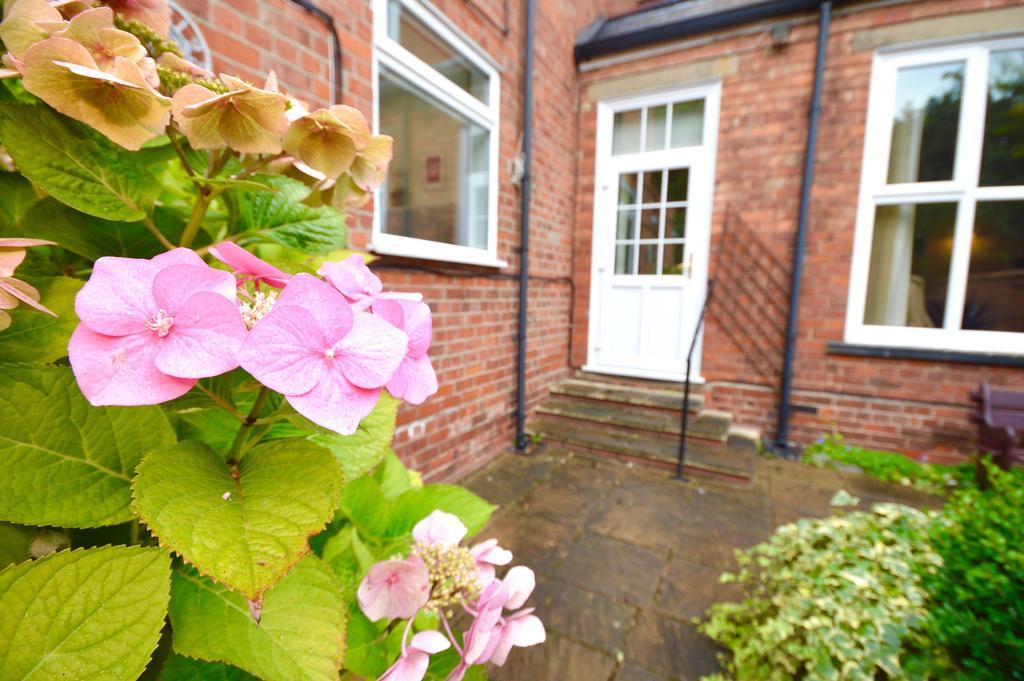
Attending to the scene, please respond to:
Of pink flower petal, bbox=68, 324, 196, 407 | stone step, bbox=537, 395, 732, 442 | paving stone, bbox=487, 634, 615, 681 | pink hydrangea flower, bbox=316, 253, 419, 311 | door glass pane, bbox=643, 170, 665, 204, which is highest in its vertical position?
door glass pane, bbox=643, 170, 665, 204

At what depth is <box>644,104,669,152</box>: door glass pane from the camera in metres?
3.96

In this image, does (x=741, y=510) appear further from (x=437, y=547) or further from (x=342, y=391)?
(x=342, y=391)

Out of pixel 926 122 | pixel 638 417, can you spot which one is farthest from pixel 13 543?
pixel 926 122

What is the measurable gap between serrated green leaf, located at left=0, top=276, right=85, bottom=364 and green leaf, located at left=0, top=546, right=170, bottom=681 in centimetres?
20

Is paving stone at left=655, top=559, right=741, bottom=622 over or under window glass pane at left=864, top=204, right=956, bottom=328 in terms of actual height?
under

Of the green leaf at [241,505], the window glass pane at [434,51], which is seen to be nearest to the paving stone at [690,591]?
the green leaf at [241,505]

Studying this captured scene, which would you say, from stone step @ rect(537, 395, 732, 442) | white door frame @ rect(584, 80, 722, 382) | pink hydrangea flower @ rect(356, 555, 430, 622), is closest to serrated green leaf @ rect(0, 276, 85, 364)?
pink hydrangea flower @ rect(356, 555, 430, 622)

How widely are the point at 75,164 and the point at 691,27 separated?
14.6 feet

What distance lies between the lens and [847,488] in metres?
2.99

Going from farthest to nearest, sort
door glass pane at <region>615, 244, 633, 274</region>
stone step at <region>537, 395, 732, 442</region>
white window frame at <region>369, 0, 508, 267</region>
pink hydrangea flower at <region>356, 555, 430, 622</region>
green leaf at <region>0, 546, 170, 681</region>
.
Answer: door glass pane at <region>615, 244, 633, 274</region> → stone step at <region>537, 395, 732, 442</region> → white window frame at <region>369, 0, 508, 267</region> → pink hydrangea flower at <region>356, 555, 430, 622</region> → green leaf at <region>0, 546, 170, 681</region>

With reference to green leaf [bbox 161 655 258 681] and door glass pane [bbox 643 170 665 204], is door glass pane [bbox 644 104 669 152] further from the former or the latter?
green leaf [bbox 161 655 258 681]

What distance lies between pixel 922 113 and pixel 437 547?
182 inches

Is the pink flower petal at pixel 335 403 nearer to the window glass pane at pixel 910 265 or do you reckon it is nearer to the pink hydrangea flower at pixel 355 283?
the pink hydrangea flower at pixel 355 283

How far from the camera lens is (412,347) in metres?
0.38
